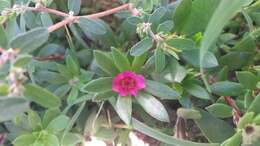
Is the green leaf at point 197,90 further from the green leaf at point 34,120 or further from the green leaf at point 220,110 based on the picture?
the green leaf at point 34,120

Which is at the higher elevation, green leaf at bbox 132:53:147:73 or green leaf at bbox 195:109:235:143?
green leaf at bbox 132:53:147:73

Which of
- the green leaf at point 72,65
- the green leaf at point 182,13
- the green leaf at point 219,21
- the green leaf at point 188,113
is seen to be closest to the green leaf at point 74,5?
the green leaf at point 72,65

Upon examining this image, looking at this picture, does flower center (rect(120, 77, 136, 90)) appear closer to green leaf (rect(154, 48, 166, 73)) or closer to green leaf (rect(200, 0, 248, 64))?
green leaf (rect(154, 48, 166, 73))

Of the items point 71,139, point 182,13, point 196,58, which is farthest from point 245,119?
point 71,139

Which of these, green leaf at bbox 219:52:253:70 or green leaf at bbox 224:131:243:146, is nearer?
green leaf at bbox 224:131:243:146

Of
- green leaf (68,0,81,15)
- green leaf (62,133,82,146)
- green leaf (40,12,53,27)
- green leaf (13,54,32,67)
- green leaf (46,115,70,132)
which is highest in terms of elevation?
green leaf (68,0,81,15)

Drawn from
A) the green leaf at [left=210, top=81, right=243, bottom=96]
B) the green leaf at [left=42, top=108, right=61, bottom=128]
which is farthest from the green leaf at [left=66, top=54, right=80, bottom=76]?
the green leaf at [left=210, top=81, right=243, bottom=96]

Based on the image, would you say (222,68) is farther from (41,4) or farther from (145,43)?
(41,4)

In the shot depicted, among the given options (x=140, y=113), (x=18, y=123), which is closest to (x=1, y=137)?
(x=18, y=123)
